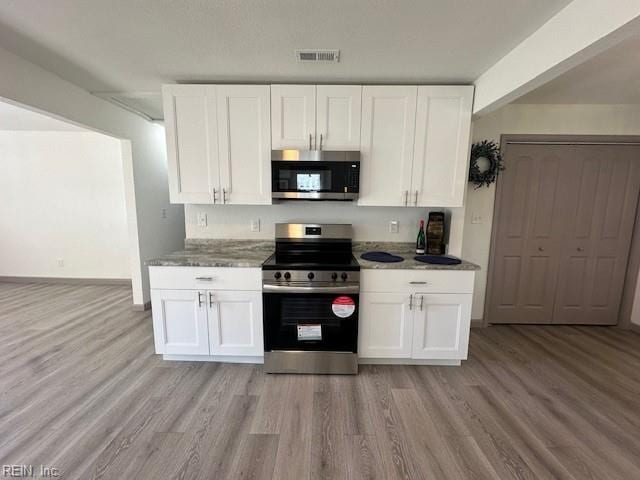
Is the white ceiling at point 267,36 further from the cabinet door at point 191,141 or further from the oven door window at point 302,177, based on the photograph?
the oven door window at point 302,177

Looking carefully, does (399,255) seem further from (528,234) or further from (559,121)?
(559,121)

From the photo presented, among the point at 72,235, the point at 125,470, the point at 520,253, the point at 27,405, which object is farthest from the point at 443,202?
the point at 72,235

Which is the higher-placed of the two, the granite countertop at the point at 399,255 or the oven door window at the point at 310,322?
the granite countertop at the point at 399,255

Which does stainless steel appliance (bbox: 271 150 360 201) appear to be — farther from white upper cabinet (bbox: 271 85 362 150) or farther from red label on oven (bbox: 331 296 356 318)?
red label on oven (bbox: 331 296 356 318)

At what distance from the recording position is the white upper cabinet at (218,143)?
2.30m

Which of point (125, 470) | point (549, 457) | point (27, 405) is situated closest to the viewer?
point (125, 470)

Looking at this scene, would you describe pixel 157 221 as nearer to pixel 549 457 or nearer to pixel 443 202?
pixel 443 202

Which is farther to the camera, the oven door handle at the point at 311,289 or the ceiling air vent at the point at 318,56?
the oven door handle at the point at 311,289

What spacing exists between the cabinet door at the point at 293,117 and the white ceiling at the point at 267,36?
0.12 m

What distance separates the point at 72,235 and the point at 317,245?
4231 millimetres

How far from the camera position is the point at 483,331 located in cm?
304

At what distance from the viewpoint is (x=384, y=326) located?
226 centimetres

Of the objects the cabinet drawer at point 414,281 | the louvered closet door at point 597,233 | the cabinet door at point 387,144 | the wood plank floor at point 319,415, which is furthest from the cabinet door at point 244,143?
the louvered closet door at point 597,233

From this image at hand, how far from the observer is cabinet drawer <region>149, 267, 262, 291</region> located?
2.19 m
